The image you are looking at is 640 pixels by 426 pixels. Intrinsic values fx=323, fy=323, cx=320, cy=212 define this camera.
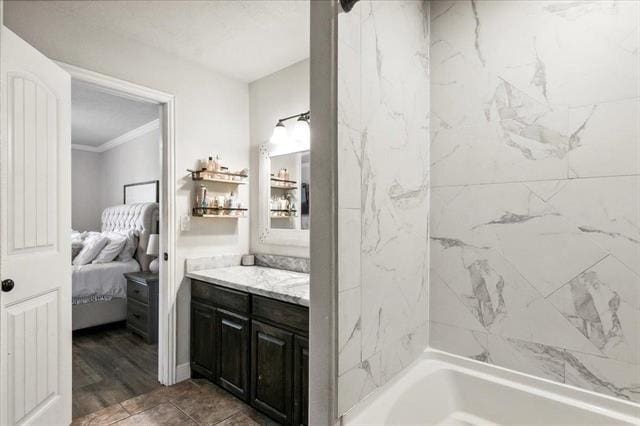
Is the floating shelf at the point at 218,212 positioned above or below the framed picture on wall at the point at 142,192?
below

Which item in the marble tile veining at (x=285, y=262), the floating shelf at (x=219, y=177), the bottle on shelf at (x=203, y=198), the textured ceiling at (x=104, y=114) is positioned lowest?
the marble tile veining at (x=285, y=262)

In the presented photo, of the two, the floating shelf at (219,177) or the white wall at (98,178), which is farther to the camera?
the white wall at (98,178)

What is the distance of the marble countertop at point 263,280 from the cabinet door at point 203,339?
25 centimetres

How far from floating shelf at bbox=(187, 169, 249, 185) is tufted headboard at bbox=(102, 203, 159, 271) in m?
1.88

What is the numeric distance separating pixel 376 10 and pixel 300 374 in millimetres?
1802

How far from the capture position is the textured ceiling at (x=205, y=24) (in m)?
1.93

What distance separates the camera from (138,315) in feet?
11.1

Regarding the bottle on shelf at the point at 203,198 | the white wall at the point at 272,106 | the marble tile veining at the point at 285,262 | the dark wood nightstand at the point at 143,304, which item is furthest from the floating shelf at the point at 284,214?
the dark wood nightstand at the point at 143,304

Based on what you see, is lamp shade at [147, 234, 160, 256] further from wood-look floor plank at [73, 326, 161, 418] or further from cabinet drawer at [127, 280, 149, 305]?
wood-look floor plank at [73, 326, 161, 418]

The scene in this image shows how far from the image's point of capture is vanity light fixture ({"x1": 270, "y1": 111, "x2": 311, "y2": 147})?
2521 mm

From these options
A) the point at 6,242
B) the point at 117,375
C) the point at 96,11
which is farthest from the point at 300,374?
the point at 96,11

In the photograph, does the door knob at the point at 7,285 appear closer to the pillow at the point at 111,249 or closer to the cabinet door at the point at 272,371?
the cabinet door at the point at 272,371

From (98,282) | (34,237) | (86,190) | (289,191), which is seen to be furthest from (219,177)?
(86,190)

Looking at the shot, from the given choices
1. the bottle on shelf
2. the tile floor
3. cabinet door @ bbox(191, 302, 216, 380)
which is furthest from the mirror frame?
the tile floor
